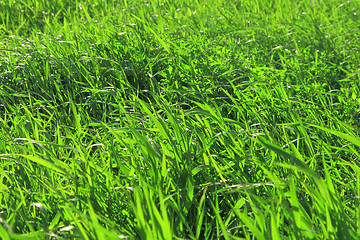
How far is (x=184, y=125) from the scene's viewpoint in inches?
70.6

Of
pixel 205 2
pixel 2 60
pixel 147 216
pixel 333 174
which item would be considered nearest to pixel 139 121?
pixel 147 216

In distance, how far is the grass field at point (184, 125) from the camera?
1.37 meters

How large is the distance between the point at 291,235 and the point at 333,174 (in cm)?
65

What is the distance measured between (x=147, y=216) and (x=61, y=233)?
0.96 feet

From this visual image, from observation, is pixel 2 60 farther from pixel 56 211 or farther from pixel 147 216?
pixel 147 216

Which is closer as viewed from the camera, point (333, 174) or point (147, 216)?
point (147, 216)

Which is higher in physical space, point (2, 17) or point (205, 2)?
point (2, 17)

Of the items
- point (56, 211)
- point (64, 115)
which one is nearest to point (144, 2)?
point (64, 115)

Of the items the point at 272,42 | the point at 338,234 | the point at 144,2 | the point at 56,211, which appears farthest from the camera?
the point at 144,2

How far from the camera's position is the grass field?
1366mm

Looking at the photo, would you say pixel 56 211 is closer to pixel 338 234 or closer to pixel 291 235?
pixel 291 235

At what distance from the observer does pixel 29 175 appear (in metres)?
1.71

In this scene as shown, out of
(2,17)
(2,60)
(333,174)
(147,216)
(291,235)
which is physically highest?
(2,17)

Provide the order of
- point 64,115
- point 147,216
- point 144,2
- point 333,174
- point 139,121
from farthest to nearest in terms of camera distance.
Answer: point 144,2 < point 64,115 < point 139,121 < point 333,174 < point 147,216
